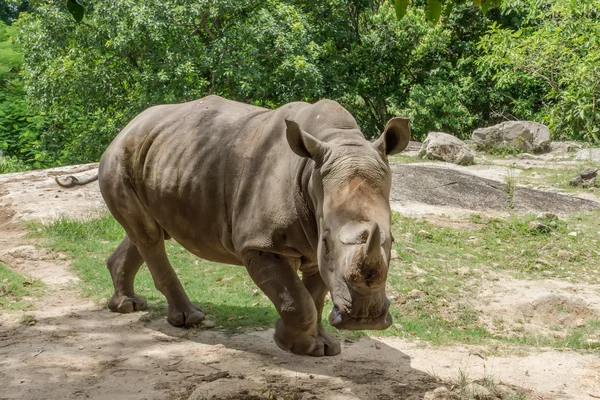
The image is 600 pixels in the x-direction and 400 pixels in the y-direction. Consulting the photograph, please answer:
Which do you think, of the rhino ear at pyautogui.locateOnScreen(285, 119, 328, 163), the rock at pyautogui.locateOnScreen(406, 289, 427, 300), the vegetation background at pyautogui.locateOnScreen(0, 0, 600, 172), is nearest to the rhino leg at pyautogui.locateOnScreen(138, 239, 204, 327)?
the rock at pyautogui.locateOnScreen(406, 289, 427, 300)

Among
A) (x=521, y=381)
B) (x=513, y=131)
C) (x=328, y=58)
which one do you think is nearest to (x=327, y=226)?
(x=521, y=381)

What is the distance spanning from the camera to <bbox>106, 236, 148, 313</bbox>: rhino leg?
647 cm

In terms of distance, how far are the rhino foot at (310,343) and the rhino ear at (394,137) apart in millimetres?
1355

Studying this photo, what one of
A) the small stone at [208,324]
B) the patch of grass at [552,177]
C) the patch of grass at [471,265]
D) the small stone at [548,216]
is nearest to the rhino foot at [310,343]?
the patch of grass at [471,265]

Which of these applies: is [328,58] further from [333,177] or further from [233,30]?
[333,177]

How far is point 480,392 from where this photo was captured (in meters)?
4.34

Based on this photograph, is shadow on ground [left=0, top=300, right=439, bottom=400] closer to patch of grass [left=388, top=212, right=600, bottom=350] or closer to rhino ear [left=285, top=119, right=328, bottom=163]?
patch of grass [left=388, top=212, right=600, bottom=350]

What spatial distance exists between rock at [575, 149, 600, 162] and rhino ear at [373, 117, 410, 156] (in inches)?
414

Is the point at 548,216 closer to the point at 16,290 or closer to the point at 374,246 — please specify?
the point at 16,290

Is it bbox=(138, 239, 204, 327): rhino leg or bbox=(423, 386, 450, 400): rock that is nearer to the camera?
bbox=(423, 386, 450, 400): rock

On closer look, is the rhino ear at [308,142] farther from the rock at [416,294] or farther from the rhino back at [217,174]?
the rock at [416,294]

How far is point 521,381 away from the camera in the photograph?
480cm

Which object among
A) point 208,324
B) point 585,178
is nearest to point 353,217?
point 208,324

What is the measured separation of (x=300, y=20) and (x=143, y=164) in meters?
10.3
